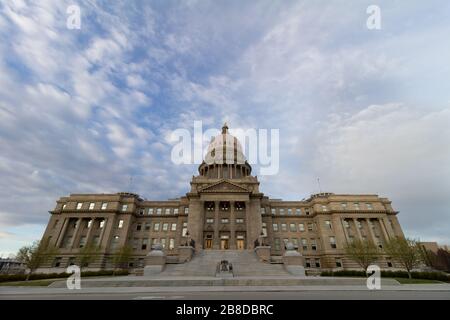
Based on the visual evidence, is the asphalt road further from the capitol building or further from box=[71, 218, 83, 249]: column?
box=[71, 218, 83, 249]: column

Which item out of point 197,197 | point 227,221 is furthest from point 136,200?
point 227,221

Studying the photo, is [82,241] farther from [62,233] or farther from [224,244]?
[224,244]

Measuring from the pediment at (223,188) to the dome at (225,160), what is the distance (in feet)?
39.9

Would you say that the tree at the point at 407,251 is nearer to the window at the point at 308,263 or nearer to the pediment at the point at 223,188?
the window at the point at 308,263

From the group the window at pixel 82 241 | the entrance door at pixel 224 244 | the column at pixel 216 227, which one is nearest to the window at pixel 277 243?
the entrance door at pixel 224 244

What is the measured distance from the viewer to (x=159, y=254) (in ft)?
103

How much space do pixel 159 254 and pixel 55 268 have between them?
39893 millimetres

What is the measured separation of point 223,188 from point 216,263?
23344 mm

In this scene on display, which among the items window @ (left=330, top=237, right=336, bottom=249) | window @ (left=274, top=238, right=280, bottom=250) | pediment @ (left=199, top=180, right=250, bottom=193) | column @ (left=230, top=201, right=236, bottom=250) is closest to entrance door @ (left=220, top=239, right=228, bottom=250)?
column @ (left=230, top=201, right=236, bottom=250)

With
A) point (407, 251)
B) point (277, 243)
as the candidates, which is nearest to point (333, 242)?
point (277, 243)

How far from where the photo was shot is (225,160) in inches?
2876

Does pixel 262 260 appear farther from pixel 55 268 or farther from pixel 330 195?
pixel 55 268

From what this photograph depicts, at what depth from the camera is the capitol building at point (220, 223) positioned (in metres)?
54.3

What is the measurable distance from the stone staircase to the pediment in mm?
17850
